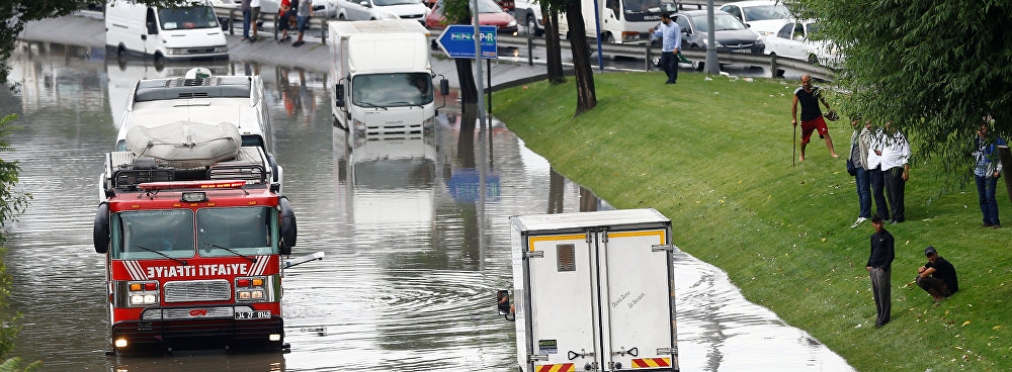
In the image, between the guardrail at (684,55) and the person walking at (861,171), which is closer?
the person walking at (861,171)

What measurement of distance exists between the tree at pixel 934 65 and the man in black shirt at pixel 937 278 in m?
1.07

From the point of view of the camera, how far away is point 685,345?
18.1 meters

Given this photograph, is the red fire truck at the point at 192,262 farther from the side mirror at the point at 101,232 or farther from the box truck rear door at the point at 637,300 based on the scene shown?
the box truck rear door at the point at 637,300

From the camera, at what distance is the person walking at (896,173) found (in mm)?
20547

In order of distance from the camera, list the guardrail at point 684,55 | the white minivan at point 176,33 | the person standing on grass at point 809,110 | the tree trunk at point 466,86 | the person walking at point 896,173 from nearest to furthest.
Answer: the person walking at point 896,173 → the person standing on grass at point 809,110 → the guardrail at point 684,55 → the tree trunk at point 466,86 → the white minivan at point 176,33

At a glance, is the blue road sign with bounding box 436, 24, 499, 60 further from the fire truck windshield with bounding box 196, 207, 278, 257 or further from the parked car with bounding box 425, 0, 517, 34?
the fire truck windshield with bounding box 196, 207, 278, 257

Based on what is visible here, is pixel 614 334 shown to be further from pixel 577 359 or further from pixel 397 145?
pixel 397 145

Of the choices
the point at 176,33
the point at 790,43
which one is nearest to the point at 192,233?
the point at 790,43

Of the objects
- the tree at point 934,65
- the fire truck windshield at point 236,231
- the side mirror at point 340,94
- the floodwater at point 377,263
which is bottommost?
the floodwater at point 377,263

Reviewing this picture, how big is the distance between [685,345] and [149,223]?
6.27 metres

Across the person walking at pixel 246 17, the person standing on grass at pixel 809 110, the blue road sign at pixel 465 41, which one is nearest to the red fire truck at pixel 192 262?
the person standing on grass at pixel 809 110

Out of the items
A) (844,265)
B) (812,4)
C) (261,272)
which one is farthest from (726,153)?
(261,272)

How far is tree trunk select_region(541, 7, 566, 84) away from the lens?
40.1 meters

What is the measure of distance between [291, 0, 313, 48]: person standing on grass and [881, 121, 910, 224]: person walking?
126 feet
